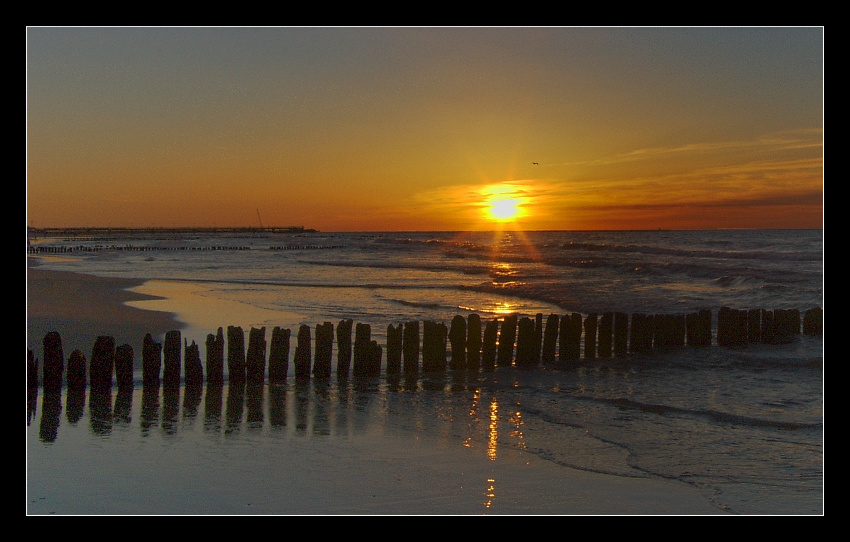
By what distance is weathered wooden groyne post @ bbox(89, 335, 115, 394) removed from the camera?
32.8ft

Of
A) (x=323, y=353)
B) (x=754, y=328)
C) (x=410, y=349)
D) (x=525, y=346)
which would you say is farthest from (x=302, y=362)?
(x=754, y=328)

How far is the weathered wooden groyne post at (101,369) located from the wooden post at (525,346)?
657cm

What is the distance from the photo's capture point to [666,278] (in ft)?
126

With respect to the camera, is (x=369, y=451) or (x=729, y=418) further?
(x=729, y=418)

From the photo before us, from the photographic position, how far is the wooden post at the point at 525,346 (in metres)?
12.9

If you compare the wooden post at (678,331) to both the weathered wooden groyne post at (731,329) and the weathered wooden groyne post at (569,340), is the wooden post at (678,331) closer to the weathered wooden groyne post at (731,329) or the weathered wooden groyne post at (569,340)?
the weathered wooden groyne post at (731,329)

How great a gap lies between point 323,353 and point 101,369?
3.14 metres

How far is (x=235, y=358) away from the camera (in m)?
10.8

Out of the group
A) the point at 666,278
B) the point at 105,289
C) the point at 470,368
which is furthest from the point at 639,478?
the point at 666,278

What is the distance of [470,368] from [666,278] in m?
28.7

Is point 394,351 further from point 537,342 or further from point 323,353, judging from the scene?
point 537,342

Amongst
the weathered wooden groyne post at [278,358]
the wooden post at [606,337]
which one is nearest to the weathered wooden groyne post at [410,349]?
the weathered wooden groyne post at [278,358]

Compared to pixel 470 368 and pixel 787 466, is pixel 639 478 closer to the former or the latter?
pixel 787 466

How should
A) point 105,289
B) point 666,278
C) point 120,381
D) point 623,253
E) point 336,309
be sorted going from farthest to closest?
point 623,253, point 666,278, point 105,289, point 336,309, point 120,381
